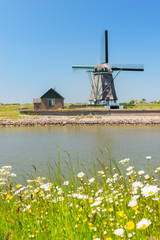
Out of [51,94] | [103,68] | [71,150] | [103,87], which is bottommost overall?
[71,150]

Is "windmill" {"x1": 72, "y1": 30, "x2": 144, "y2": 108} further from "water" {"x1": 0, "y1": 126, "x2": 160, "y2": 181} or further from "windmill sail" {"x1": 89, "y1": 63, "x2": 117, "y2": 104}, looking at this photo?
"water" {"x1": 0, "y1": 126, "x2": 160, "y2": 181}

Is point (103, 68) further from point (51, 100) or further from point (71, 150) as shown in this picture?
point (71, 150)

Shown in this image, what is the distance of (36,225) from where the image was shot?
3000mm

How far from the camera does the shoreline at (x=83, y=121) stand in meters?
41.0

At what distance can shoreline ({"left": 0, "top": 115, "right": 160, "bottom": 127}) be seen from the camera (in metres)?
41.0

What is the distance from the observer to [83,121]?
41.8 meters

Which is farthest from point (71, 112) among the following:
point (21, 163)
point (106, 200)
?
point (106, 200)

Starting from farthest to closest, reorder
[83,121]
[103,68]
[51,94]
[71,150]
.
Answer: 1. [51,94]
2. [103,68]
3. [83,121]
4. [71,150]

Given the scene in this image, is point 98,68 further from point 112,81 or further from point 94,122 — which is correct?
point 94,122

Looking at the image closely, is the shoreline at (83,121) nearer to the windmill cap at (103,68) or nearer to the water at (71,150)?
the windmill cap at (103,68)

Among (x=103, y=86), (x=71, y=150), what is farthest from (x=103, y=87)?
(x=71, y=150)

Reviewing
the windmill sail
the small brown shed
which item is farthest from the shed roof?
the windmill sail

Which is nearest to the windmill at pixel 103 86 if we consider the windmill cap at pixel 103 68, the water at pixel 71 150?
the windmill cap at pixel 103 68

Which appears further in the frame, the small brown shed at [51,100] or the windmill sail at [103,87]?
the small brown shed at [51,100]
